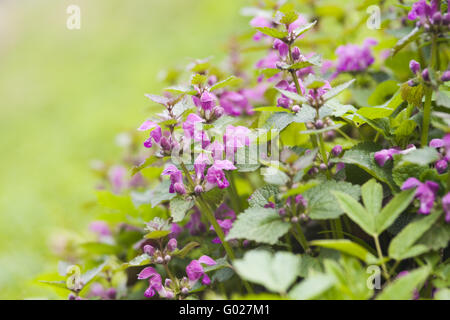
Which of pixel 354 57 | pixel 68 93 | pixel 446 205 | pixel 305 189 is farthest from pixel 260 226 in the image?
pixel 68 93

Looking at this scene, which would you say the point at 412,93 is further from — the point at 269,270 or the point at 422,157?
the point at 269,270

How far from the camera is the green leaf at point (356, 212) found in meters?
0.75

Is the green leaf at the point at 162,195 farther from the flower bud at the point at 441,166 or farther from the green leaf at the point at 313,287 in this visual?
the flower bud at the point at 441,166

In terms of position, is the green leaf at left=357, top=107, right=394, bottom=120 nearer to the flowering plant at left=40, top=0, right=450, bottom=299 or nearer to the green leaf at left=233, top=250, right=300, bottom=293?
the flowering plant at left=40, top=0, right=450, bottom=299

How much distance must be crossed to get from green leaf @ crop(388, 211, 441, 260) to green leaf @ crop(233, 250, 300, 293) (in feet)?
0.65

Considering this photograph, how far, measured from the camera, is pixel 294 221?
2.59 ft

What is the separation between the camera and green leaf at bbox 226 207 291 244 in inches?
29.3

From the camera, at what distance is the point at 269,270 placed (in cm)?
60

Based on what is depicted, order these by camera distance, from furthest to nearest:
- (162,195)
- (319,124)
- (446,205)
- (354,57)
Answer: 1. (354,57)
2. (162,195)
3. (319,124)
4. (446,205)

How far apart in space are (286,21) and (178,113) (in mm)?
299

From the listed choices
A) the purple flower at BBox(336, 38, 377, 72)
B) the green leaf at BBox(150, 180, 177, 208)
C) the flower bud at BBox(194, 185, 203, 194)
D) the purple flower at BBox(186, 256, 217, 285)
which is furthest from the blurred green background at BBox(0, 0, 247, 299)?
the flower bud at BBox(194, 185, 203, 194)

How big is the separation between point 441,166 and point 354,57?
58 centimetres
